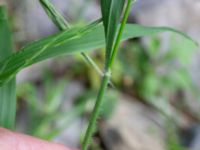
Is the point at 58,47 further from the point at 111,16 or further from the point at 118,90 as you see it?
the point at 118,90

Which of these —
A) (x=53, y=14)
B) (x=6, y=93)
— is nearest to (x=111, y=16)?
(x=53, y=14)

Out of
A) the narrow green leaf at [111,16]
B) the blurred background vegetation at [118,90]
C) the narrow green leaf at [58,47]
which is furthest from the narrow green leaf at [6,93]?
the blurred background vegetation at [118,90]

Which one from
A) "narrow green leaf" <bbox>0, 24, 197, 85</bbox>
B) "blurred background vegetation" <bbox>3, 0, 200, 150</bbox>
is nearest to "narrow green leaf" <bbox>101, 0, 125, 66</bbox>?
"narrow green leaf" <bbox>0, 24, 197, 85</bbox>

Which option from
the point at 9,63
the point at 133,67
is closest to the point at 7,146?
the point at 9,63

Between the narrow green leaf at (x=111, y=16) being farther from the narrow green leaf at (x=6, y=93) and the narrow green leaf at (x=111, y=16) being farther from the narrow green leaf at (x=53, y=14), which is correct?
the narrow green leaf at (x=6, y=93)

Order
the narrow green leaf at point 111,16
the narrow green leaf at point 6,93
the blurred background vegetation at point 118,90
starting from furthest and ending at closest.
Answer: the blurred background vegetation at point 118,90 → the narrow green leaf at point 6,93 → the narrow green leaf at point 111,16

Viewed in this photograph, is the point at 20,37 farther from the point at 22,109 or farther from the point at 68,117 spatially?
the point at 68,117
